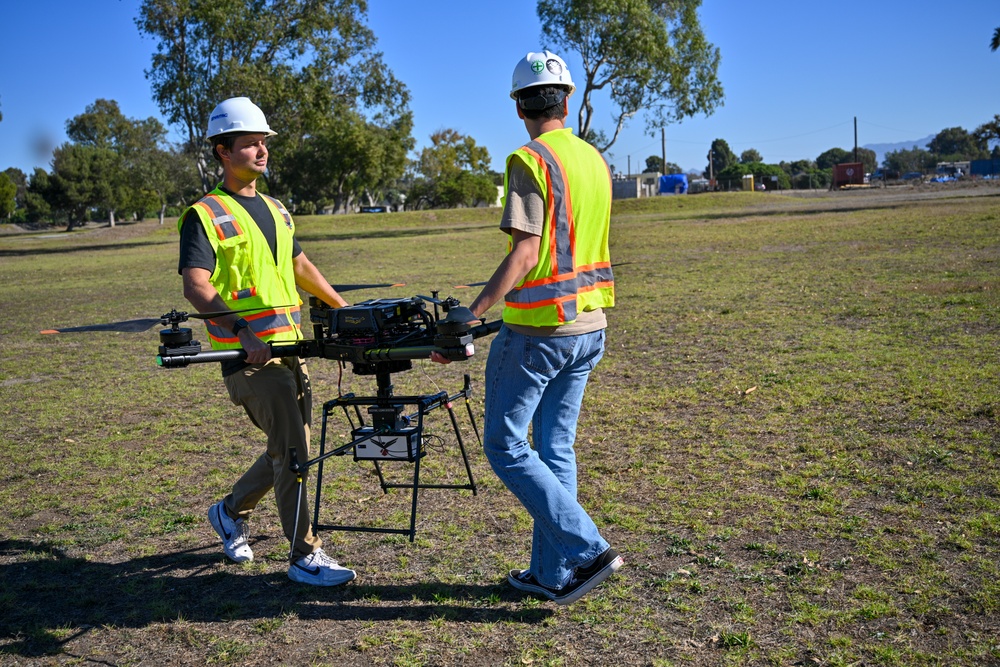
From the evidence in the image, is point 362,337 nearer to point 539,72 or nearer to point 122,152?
point 539,72

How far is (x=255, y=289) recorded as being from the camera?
4.58 m

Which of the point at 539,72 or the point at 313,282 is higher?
the point at 539,72

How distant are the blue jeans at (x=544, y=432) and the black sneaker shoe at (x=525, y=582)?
87mm

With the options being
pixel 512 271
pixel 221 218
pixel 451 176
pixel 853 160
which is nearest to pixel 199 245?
pixel 221 218

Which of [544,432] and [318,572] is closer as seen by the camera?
[544,432]

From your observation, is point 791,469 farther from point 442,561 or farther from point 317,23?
point 317,23

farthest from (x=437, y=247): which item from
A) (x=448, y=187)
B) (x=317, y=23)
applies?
(x=448, y=187)

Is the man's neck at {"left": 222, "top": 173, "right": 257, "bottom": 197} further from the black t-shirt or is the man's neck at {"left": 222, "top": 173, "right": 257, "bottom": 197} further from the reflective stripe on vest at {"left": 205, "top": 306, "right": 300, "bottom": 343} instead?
the reflective stripe on vest at {"left": 205, "top": 306, "right": 300, "bottom": 343}

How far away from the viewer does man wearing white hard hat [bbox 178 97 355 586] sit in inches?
175

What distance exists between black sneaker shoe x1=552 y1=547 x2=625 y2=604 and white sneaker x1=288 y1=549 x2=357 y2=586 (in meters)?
1.19

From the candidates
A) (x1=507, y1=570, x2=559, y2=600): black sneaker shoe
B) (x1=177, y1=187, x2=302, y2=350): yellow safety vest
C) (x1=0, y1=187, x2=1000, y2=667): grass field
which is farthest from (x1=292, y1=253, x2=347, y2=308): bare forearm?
(x1=507, y1=570, x2=559, y2=600): black sneaker shoe

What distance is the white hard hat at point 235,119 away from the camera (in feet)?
14.8

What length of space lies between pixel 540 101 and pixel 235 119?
1545mm

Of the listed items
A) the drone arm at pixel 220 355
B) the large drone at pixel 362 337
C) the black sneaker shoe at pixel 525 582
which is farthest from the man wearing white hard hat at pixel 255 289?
the black sneaker shoe at pixel 525 582
